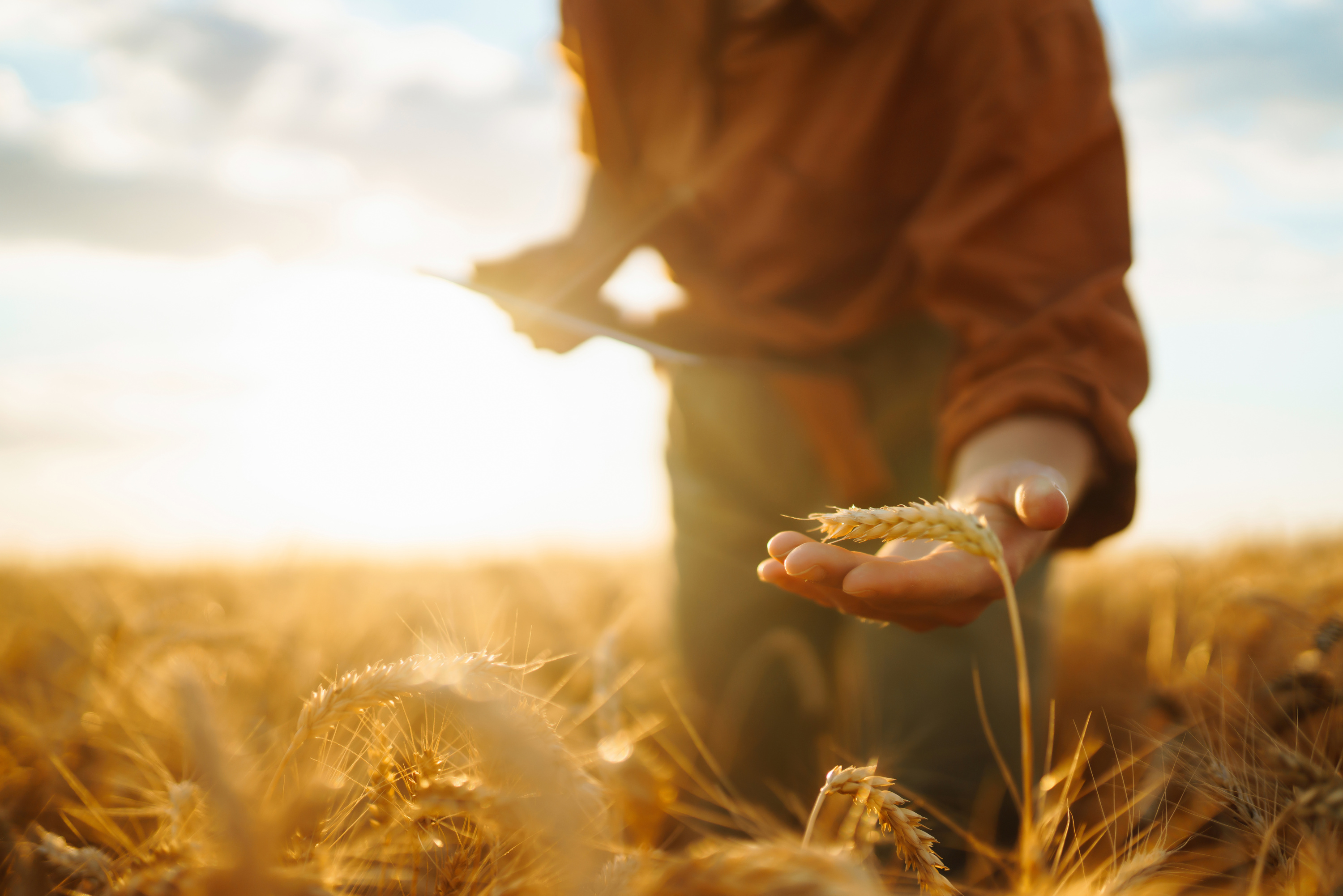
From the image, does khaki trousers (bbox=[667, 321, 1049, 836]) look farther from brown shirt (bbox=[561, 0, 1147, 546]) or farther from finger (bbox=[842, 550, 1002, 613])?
finger (bbox=[842, 550, 1002, 613])

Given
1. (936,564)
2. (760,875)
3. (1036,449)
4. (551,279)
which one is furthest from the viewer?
(551,279)

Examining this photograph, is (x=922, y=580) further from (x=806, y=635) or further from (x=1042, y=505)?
(x=806, y=635)

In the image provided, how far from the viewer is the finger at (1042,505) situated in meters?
0.61

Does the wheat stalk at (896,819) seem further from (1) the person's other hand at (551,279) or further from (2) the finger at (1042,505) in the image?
(1) the person's other hand at (551,279)

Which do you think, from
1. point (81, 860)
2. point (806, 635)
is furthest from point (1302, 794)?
point (81, 860)

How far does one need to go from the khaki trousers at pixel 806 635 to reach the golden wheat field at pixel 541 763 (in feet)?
0.38

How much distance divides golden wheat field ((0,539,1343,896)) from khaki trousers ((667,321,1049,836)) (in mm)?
116

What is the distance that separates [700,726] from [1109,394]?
1230mm

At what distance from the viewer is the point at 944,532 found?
1.81ft

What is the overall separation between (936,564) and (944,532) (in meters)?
0.09

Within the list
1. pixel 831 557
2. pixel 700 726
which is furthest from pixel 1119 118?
pixel 700 726

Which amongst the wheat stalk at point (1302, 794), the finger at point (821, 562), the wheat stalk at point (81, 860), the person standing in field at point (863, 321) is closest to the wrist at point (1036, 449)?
the person standing in field at point (863, 321)

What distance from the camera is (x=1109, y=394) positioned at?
0.87 meters

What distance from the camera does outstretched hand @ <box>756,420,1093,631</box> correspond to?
2.01ft
